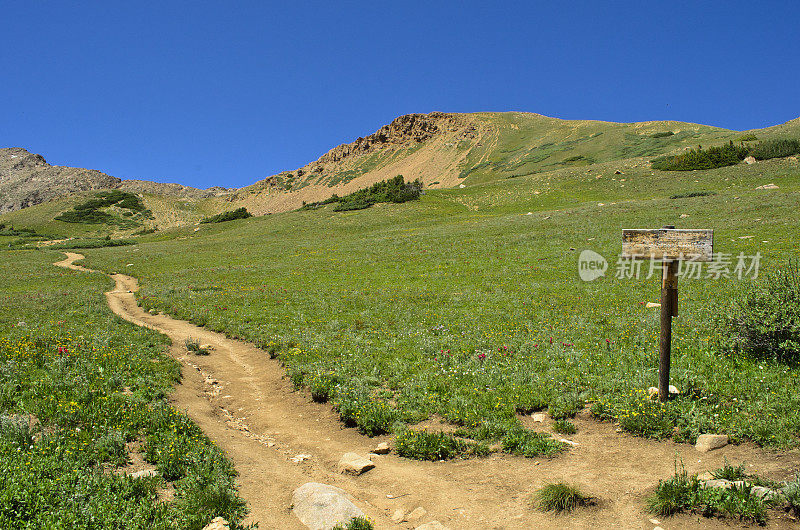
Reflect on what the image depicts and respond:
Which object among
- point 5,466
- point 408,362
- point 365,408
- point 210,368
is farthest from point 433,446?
point 210,368

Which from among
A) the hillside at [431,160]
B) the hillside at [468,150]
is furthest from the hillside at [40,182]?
the hillside at [468,150]

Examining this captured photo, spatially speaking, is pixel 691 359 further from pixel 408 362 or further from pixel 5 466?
pixel 5 466

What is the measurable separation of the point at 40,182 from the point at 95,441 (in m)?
216

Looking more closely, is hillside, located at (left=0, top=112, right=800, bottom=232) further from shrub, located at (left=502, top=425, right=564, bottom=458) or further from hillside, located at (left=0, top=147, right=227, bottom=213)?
shrub, located at (left=502, top=425, right=564, bottom=458)

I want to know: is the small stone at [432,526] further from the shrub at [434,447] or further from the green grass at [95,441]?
the green grass at [95,441]

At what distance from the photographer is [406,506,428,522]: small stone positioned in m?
5.88

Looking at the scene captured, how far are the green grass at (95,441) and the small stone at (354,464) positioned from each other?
5.81 ft

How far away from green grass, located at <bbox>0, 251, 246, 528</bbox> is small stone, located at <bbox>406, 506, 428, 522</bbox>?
2.25 metres

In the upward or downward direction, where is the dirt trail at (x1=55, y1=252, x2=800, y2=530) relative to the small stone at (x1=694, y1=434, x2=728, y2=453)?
downward

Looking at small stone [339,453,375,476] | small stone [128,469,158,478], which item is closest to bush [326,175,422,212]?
small stone [339,453,375,476]

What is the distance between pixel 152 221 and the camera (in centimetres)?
10225

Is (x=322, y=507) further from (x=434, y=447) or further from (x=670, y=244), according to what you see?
(x=670, y=244)

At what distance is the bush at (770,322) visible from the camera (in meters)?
9.09

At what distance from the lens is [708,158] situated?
54875mm
